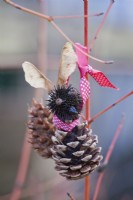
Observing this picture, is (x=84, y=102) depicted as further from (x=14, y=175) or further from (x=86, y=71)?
(x=14, y=175)

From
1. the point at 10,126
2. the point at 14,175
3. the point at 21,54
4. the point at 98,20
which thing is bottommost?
the point at 14,175

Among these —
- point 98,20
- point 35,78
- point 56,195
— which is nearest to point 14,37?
point 98,20

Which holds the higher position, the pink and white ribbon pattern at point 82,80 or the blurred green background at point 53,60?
the pink and white ribbon pattern at point 82,80

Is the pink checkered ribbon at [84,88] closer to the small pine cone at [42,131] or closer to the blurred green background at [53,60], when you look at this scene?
the small pine cone at [42,131]

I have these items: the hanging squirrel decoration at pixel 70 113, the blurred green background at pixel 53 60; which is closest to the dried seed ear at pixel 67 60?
the hanging squirrel decoration at pixel 70 113

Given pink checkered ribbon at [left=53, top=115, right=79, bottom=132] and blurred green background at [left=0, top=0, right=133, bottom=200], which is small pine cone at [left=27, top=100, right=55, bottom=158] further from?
blurred green background at [left=0, top=0, right=133, bottom=200]

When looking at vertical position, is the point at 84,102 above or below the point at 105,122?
above

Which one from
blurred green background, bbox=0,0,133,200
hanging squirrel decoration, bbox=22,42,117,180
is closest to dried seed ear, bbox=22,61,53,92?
hanging squirrel decoration, bbox=22,42,117,180
